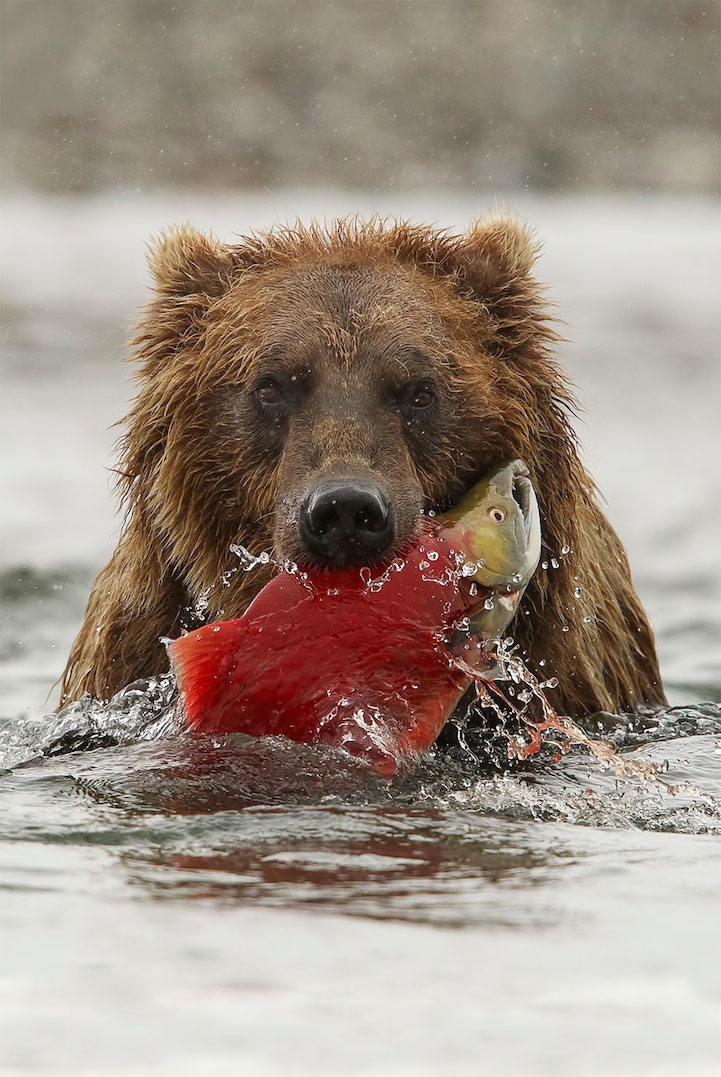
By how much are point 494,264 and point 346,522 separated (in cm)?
126

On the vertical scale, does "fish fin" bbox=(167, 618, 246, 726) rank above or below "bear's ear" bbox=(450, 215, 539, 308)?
below

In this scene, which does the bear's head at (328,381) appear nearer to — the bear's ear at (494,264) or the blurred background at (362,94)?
the bear's ear at (494,264)

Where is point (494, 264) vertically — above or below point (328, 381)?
above

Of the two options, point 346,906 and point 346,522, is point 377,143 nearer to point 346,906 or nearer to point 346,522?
point 346,522

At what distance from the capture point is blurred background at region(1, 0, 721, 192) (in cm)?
1758

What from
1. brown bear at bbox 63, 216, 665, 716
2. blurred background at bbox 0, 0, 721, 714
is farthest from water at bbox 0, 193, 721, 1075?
blurred background at bbox 0, 0, 721, 714

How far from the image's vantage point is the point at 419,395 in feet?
17.8

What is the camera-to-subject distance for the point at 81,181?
17.6 meters

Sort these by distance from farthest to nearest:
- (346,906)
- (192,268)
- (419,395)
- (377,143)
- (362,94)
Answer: (362,94), (377,143), (192,268), (419,395), (346,906)

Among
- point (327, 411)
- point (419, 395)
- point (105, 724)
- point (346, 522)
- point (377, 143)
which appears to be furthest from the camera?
point (377, 143)

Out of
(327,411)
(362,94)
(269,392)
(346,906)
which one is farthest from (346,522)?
(362,94)

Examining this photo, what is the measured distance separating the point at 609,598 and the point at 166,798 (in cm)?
230

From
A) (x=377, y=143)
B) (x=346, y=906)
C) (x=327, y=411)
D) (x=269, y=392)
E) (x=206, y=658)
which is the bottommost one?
(x=346, y=906)

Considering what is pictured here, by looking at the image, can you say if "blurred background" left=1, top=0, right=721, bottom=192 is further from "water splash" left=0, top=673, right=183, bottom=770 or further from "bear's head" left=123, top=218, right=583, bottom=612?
"water splash" left=0, top=673, right=183, bottom=770
